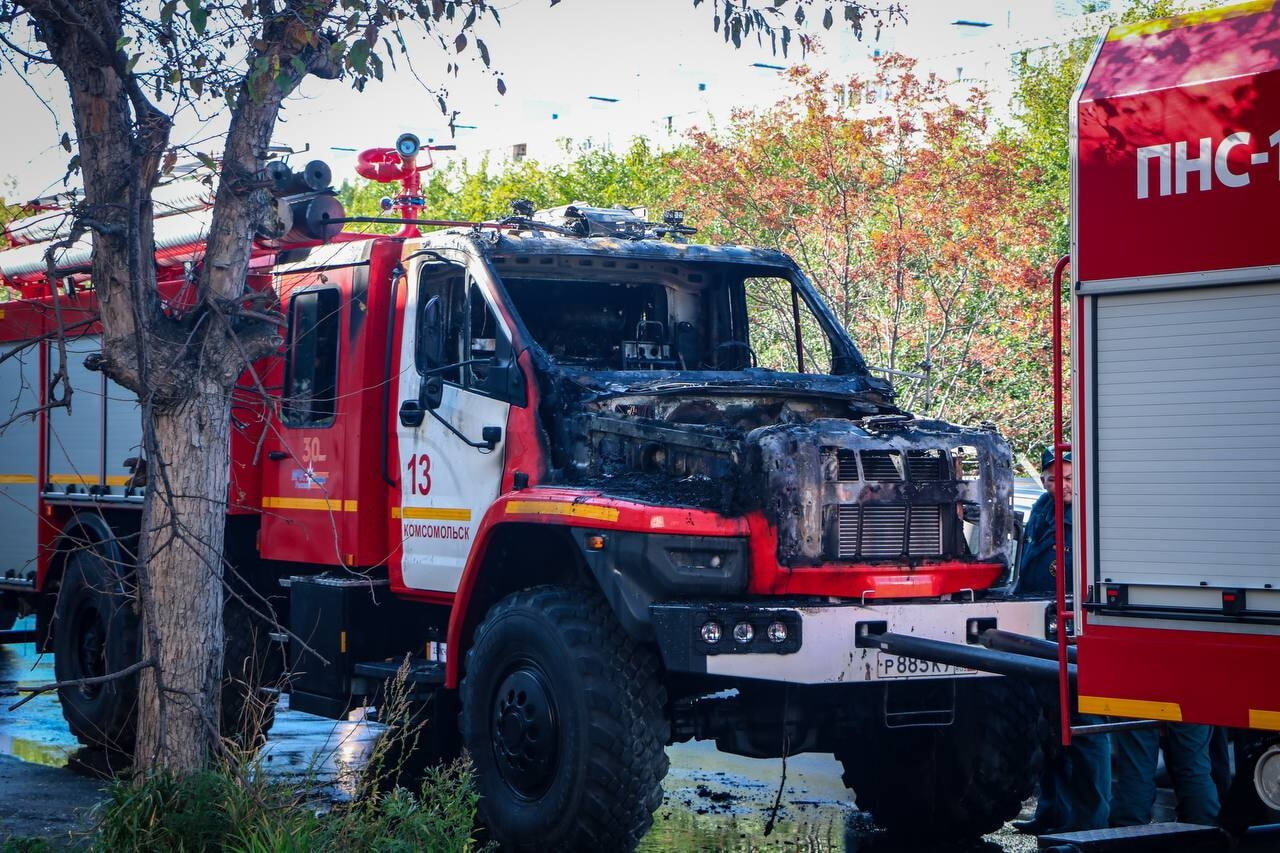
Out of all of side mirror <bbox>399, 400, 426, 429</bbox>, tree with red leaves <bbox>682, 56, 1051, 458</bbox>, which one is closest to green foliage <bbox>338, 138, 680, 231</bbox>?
tree with red leaves <bbox>682, 56, 1051, 458</bbox>

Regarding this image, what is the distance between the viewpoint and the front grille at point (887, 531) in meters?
7.20

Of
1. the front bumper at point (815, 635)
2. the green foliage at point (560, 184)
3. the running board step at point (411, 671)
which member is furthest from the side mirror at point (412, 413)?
the green foliage at point (560, 184)

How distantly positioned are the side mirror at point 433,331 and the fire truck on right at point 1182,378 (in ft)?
10.9

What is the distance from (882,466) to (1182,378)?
1.85m

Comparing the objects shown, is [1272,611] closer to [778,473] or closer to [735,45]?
[778,473]

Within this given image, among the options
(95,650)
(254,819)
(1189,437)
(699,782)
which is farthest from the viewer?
(95,650)

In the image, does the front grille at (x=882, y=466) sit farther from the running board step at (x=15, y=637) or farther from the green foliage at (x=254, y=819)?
the running board step at (x=15, y=637)

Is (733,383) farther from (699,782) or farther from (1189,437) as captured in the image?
(699,782)

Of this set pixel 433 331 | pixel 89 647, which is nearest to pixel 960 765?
pixel 433 331

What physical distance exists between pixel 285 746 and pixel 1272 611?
7.09m

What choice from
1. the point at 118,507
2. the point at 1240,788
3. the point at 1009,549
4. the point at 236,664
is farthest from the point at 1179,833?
the point at 118,507

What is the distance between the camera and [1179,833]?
6.21 meters

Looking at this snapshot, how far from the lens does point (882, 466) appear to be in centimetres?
733

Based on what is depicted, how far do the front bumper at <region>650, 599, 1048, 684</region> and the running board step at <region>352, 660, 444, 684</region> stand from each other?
1.87 meters
